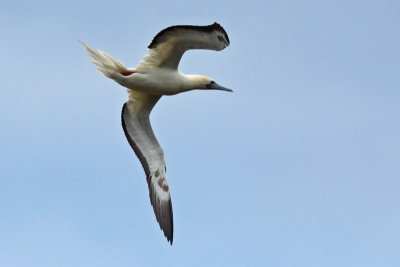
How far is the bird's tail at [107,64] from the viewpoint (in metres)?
20.6

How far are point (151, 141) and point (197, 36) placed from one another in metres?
4.04

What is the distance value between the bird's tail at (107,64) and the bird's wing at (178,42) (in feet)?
1.92

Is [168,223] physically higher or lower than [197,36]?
lower

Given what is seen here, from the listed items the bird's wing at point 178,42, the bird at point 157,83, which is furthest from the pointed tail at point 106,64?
the bird's wing at point 178,42

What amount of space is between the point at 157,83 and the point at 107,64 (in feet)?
4.29

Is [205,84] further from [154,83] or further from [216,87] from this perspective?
[154,83]

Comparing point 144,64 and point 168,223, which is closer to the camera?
point 144,64

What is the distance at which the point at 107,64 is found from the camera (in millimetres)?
20625

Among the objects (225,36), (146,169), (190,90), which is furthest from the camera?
(146,169)

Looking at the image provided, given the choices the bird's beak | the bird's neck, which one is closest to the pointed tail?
the bird's neck

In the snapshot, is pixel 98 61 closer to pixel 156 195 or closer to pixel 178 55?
pixel 178 55

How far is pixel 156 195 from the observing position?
902 inches

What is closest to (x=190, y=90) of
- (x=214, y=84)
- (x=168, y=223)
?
(x=214, y=84)

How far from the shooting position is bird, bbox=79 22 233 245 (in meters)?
20.1
